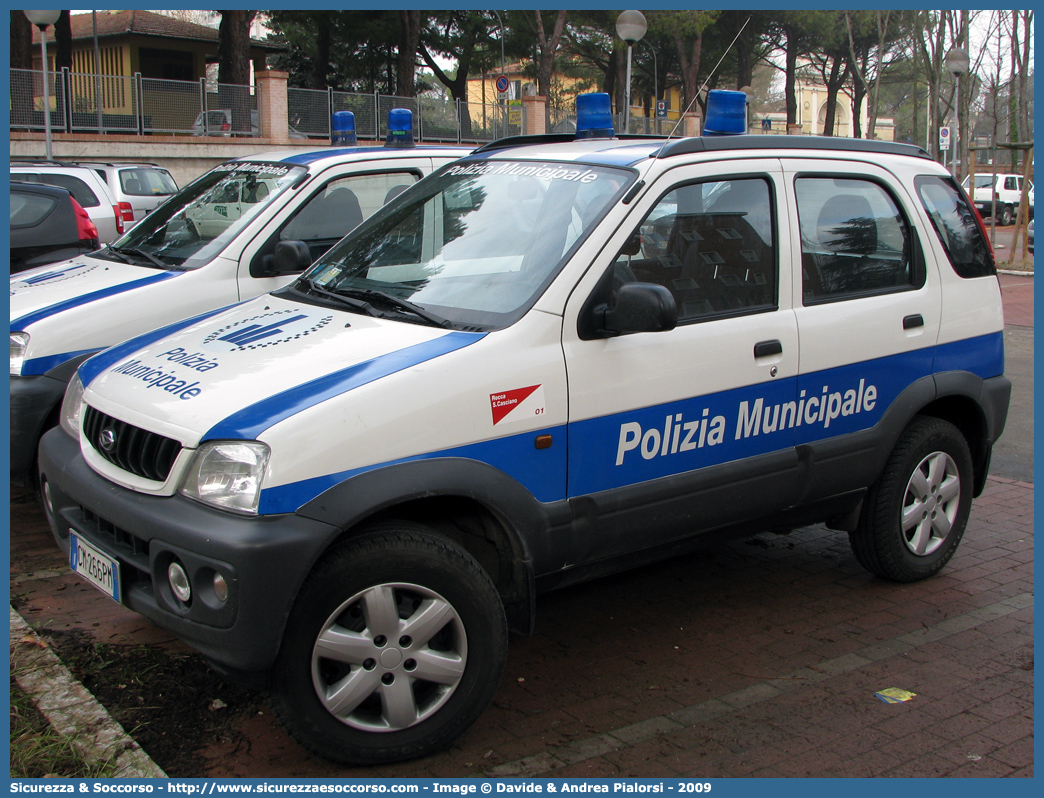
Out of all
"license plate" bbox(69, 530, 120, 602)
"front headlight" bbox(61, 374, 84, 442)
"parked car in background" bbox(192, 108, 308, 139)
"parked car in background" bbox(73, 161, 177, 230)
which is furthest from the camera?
"parked car in background" bbox(192, 108, 308, 139)

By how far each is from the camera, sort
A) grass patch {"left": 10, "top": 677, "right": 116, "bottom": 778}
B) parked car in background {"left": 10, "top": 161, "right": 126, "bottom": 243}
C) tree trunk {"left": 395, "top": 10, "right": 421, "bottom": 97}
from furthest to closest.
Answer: tree trunk {"left": 395, "top": 10, "right": 421, "bottom": 97}, parked car in background {"left": 10, "top": 161, "right": 126, "bottom": 243}, grass patch {"left": 10, "top": 677, "right": 116, "bottom": 778}

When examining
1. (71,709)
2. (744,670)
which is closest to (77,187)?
(71,709)

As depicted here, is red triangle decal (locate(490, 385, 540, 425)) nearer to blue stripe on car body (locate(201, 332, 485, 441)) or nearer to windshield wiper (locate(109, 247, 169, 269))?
blue stripe on car body (locate(201, 332, 485, 441))

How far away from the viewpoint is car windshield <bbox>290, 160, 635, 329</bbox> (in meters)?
3.66

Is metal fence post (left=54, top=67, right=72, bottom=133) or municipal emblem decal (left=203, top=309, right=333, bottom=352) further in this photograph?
metal fence post (left=54, top=67, right=72, bottom=133)

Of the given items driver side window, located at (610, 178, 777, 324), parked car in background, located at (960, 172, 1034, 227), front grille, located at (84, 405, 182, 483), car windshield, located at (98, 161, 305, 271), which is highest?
parked car in background, located at (960, 172, 1034, 227)

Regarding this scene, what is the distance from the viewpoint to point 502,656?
3.38 m

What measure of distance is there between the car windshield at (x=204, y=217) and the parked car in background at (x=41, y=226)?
2315mm

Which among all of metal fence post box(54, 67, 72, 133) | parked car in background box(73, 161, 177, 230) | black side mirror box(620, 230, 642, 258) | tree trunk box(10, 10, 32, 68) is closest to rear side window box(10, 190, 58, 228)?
black side mirror box(620, 230, 642, 258)

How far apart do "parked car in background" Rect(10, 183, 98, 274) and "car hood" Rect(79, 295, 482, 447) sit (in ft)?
17.4

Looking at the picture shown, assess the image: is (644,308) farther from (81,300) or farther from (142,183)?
(142,183)

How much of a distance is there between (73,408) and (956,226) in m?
4.05

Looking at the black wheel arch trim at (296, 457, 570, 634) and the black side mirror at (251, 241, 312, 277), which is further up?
the black side mirror at (251, 241, 312, 277)

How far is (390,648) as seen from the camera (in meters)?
3.16
